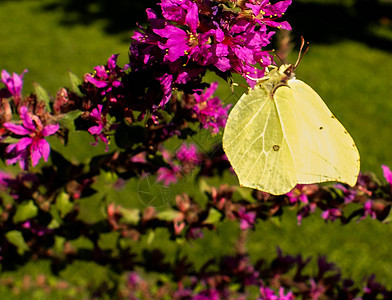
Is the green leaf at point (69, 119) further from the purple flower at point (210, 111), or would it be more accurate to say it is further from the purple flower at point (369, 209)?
the purple flower at point (369, 209)

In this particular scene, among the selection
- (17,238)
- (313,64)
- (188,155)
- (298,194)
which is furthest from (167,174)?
(313,64)

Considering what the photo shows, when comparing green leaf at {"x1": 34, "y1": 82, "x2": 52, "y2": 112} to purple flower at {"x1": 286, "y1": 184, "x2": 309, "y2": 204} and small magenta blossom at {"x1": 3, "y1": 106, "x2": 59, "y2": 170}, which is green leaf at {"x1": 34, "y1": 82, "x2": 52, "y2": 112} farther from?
purple flower at {"x1": 286, "y1": 184, "x2": 309, "y2": 204}

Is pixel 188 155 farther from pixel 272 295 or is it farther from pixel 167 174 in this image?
pixel 272 295

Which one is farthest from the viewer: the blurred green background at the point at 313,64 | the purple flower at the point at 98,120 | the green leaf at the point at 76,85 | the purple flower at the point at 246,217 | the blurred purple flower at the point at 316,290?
the blurred green background at the point at 313,64

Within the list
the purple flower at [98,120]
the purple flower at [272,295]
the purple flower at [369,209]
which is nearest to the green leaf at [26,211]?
the purple flower at [98,120]

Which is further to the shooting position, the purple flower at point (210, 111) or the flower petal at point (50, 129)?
the purple flower at point (210, 111)

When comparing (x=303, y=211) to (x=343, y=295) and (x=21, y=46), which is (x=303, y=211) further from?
(x=21, y=46)

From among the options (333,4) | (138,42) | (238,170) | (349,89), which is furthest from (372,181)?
(333,4)
